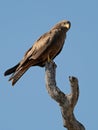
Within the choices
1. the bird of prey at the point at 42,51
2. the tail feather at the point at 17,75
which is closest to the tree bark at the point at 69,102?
the tail feather at the point at 17,75

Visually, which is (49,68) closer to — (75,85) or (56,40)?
(75,85)

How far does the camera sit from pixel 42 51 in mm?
11188

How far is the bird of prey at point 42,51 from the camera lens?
10.7 metres

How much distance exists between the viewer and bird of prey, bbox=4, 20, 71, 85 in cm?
1069

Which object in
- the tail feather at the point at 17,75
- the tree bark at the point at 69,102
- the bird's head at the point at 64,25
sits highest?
the bird's head at the point at 64,25

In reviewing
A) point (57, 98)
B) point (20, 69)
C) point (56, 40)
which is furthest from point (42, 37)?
point (57, 98)

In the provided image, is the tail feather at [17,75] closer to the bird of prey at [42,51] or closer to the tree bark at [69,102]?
the bird of prey at [42,51]

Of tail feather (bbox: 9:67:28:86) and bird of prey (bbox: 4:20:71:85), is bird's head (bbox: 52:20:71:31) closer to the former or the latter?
bird of prey (bbox: 4:20:71:85)

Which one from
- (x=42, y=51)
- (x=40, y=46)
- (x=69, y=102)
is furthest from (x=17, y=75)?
(x=69, y=102)

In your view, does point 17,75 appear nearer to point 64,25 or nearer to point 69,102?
point 64,25

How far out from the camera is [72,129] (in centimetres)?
766

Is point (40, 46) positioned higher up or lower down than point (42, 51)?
higher up

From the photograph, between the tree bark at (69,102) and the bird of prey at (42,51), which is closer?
the tree bark at (69,102)

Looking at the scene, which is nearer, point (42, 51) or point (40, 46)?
point (42, 51)
